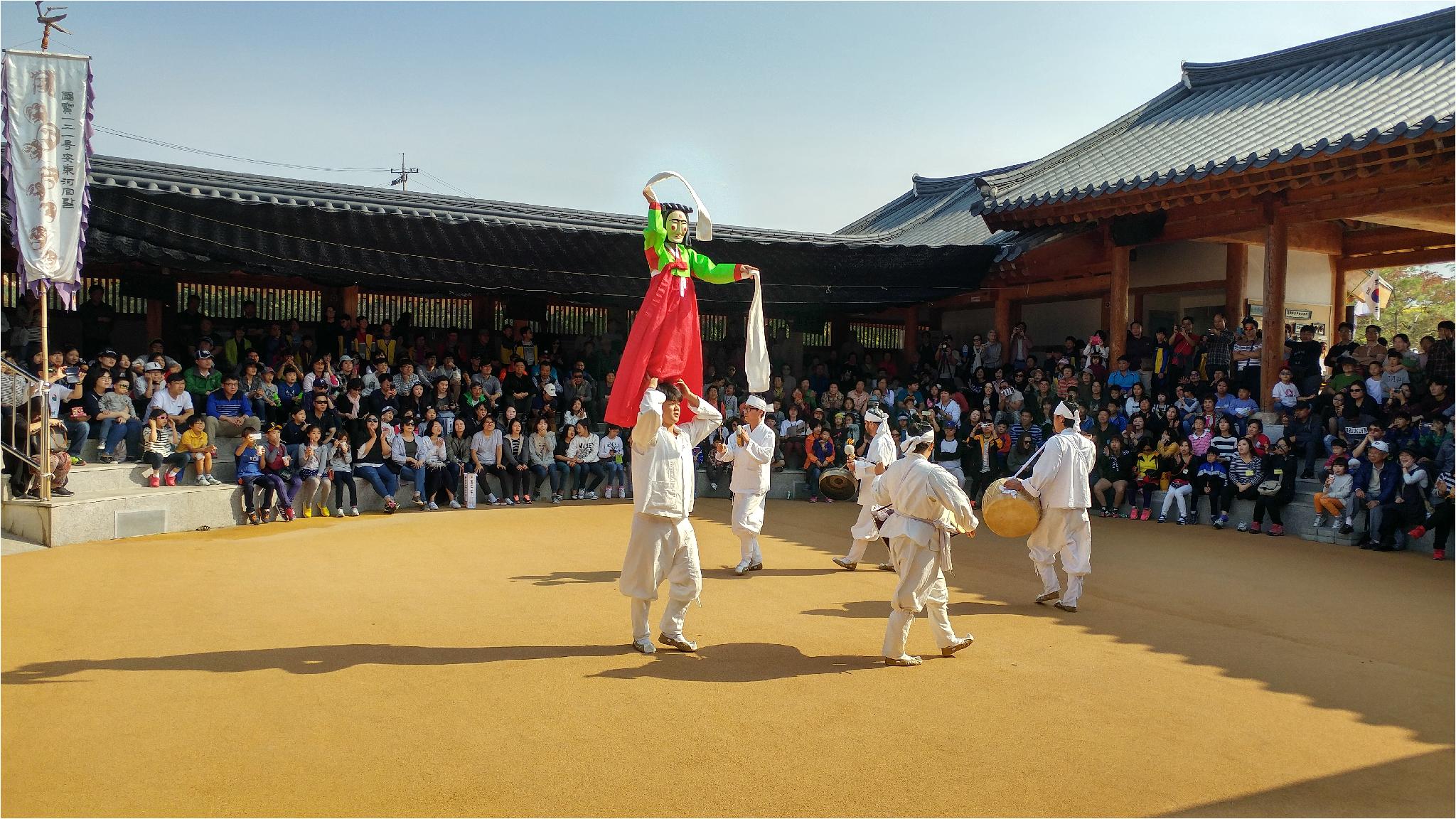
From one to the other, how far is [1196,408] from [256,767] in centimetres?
1169

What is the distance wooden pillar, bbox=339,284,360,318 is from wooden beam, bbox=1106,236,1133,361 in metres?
11.0

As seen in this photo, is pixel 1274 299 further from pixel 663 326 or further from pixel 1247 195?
pixel 663 326

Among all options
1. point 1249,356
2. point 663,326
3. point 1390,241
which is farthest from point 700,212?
point 1390,241

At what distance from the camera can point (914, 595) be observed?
A: 19.0 feet

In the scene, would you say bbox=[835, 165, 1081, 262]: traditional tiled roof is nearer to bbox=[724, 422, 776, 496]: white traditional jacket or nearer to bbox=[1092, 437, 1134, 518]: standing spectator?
bbox=[1092, 437, 1134, 518]: standing spectator

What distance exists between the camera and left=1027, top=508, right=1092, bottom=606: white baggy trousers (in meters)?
7.38

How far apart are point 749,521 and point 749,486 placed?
32cm

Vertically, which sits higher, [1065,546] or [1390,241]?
[1390,241]

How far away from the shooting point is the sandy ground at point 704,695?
3.96 metres

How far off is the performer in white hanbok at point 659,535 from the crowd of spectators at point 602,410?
5.04 meters

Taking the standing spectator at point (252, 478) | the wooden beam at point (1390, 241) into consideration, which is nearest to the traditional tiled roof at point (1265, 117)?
the wooden beam at point (1390, 241)

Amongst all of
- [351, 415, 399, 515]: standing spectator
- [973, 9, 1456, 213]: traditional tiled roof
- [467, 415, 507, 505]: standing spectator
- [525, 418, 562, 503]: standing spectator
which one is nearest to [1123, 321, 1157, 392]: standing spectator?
[973, 9, 1456, 213]: traditional tiled roof

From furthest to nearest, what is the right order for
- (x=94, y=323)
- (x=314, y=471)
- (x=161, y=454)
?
(x=94, y=323), (x=314, y=471), (x=161, y=454)

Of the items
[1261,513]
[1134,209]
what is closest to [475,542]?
[1261,513]
